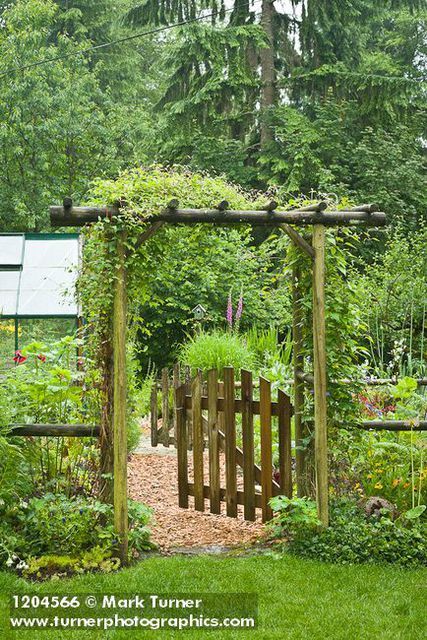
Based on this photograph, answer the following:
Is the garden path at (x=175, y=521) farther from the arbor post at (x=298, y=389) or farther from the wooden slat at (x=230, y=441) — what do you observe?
the arbor post at (x=298, y=389)

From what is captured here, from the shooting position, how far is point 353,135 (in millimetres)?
19156

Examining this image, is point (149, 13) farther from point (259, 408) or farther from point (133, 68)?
point (259, 408)

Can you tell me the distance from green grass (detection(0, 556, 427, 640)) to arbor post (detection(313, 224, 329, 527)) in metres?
0.55

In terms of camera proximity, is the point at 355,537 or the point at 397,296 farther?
the point at 397,296

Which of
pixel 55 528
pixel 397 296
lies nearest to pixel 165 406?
pixel 55 528

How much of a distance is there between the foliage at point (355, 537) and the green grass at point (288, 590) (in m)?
0.16

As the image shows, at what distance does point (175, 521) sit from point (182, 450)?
592mm

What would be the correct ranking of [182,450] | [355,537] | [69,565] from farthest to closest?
[182,450], [355,537], [69,565]

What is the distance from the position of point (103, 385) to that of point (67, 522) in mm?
948

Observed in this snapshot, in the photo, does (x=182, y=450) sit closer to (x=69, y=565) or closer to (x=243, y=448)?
(x=243, y=448)

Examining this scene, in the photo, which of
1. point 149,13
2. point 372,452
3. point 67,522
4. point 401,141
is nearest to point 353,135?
point 401,141

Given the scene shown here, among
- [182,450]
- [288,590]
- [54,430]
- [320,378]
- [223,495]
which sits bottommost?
[288,590]

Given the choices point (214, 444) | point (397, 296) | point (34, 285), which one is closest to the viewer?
point (214, 444)

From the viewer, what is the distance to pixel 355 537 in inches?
219
